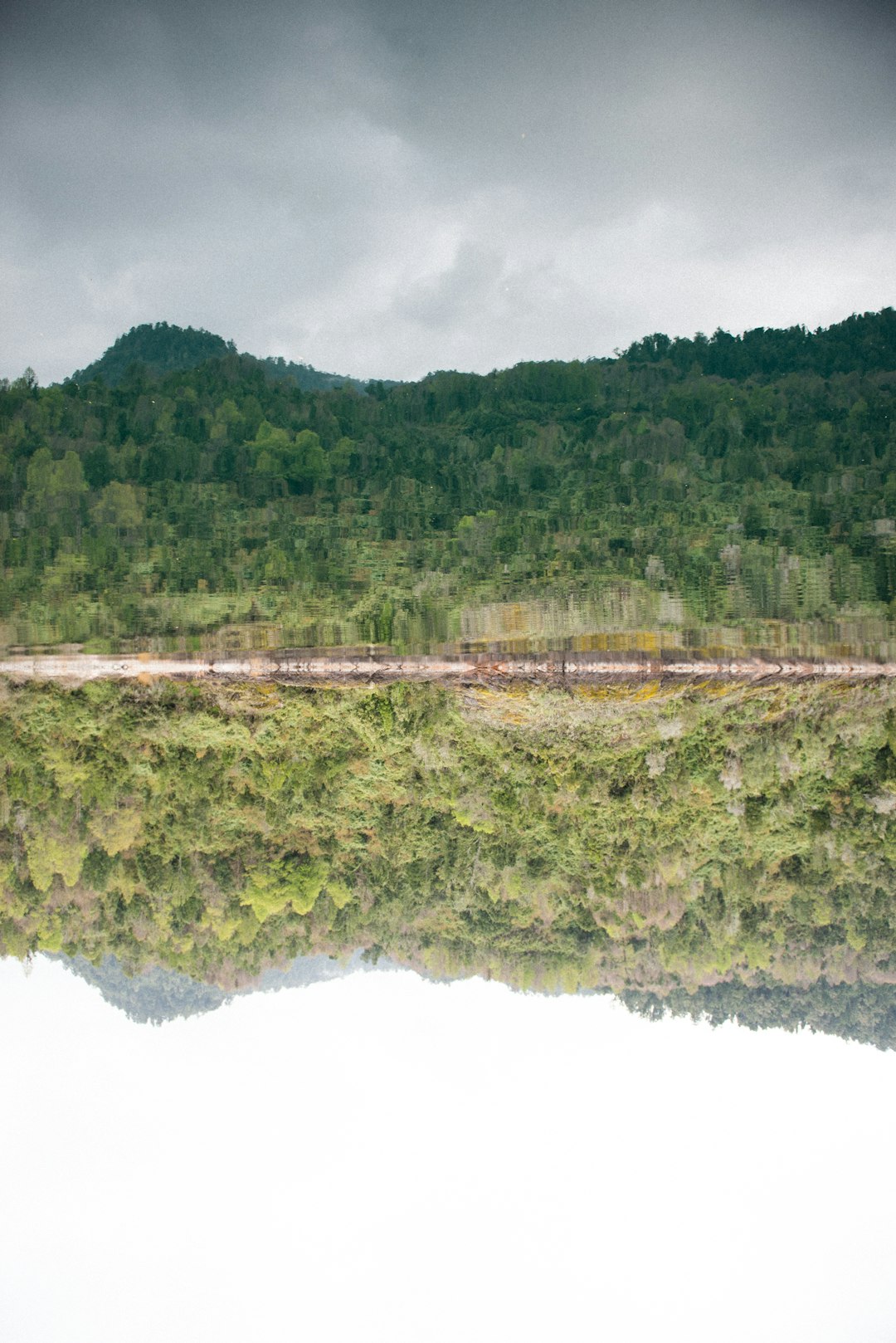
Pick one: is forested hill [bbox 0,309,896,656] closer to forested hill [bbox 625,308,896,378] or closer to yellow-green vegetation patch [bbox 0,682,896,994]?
forested hill [bbox 625,308,896,378]

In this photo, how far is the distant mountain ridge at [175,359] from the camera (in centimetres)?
2405

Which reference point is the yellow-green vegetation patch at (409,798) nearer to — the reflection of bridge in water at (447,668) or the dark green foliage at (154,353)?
the reflection of bridge in water at (447,668)

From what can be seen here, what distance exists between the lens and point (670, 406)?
2489 cm

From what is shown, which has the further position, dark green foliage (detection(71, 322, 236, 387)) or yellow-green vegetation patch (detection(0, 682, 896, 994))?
dark green foliage (detection(71, 322, 236, 387))

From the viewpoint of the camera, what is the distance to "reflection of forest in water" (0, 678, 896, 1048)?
49.8ft

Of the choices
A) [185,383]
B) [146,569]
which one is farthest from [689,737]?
[185,383]

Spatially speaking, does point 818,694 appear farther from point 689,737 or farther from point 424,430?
point 424,430

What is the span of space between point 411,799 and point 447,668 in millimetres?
2587

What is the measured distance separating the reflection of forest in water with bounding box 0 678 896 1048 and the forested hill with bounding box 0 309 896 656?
5.60 ft

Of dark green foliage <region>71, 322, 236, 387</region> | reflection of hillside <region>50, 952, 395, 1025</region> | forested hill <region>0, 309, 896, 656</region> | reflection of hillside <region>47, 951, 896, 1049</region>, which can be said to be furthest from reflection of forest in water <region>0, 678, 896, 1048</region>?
reflection of hillside <region>50, 952, 395, 1025</region>

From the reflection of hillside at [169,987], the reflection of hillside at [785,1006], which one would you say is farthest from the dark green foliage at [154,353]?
the reflection of hillside at [169,987]

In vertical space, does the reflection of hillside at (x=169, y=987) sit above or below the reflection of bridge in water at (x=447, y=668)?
below

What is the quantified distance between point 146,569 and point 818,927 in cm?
1656

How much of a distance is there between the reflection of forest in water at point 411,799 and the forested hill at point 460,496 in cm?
171
